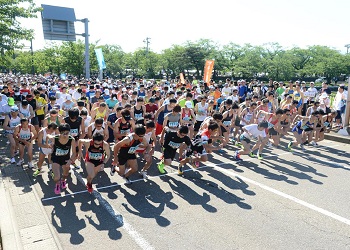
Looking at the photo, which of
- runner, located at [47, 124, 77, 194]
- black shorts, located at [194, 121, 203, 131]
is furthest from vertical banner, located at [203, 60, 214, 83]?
runner, located at [47, 124, 77, 194]

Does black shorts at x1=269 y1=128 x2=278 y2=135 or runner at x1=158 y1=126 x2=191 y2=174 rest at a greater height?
runner at x1=158 y1=126 x2=191 y2=174

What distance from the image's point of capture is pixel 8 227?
15.8 feet

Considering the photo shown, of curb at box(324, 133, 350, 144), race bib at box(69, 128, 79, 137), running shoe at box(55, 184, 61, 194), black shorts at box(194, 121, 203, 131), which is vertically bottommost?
curb at box(324, 133, 350, 144)

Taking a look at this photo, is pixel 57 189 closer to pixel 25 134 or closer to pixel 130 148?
pixel 130 148

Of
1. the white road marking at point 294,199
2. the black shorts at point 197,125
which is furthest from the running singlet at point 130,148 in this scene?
the black shorts at point 197,125

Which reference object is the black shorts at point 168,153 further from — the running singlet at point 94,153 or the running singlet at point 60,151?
the running singlet at point 60,151

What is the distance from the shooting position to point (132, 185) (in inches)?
266

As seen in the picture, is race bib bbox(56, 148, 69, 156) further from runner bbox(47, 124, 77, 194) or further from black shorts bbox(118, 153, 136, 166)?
black shorts bbox(118, 153, 136, 166)

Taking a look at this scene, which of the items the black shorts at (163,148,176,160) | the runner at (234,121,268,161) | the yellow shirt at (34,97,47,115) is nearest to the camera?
the black shorts at (163,148,176,160)

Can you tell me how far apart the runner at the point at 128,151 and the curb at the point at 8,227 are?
7.35ft

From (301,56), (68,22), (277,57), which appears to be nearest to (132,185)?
(68,22)

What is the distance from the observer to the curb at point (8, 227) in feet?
14.4

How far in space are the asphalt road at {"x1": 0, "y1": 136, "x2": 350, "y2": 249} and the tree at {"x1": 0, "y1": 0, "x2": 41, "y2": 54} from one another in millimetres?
5542

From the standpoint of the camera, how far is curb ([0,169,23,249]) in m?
4.40
